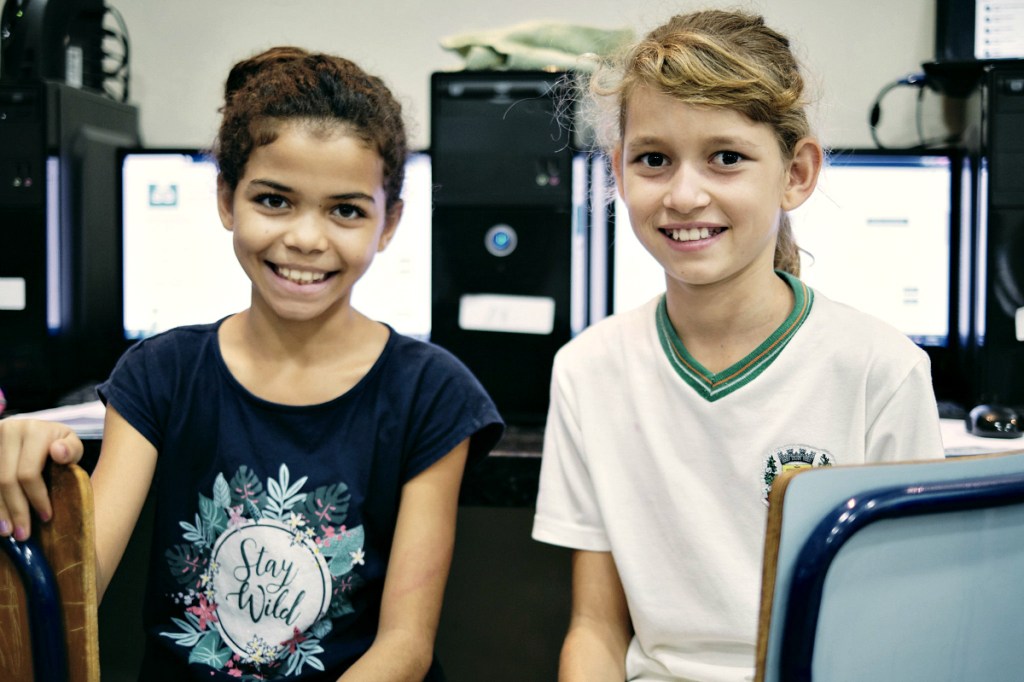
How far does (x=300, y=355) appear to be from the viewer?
1032 millimetres

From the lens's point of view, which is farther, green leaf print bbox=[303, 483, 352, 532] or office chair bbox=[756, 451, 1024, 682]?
green leaf print bbox=[303, 483, 352, 532]

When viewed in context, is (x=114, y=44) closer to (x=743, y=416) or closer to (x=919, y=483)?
(x=743, y=416)

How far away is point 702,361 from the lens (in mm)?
952

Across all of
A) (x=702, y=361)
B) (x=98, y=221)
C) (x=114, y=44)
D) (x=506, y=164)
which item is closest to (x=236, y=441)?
(x=702, y=361)

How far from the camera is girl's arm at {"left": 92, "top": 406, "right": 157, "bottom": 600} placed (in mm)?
926

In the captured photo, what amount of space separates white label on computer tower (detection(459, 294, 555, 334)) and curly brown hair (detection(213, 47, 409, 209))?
13.6 inches

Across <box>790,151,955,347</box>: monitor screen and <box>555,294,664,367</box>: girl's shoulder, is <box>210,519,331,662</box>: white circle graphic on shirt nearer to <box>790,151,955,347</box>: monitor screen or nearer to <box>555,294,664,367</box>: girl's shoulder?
<box>555,294,664,367</box>: girl's shoulder

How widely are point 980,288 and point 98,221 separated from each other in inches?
57.2

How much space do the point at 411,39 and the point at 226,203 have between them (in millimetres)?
973

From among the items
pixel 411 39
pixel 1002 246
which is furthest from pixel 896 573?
pixel 411 39

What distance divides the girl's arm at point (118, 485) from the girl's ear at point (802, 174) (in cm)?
72

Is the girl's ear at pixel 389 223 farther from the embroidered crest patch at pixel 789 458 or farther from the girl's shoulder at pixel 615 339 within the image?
the embroidered crest patch at pixel 789 458

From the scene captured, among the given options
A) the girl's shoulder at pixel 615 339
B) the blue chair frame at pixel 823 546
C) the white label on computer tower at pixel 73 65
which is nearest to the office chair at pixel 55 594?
the blue chair frame at pixel 823 546

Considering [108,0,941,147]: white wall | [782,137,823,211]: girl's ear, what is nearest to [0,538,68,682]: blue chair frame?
[782,137,823,211]: girl's ear
